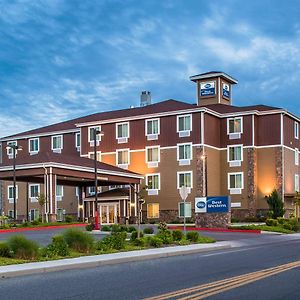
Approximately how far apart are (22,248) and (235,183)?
42.8 m

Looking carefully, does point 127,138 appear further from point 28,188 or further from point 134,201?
point 28,188

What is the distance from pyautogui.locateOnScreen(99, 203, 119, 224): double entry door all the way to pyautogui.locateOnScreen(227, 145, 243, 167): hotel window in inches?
499

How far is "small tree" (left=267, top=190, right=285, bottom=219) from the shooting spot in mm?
54500

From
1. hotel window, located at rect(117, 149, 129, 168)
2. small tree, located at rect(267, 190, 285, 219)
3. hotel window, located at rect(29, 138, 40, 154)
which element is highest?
hotel window, located at rect(29, 138, 40, 154)

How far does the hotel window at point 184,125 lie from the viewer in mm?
57750

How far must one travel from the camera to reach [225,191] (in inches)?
2344

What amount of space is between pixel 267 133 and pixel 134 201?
1529 cm

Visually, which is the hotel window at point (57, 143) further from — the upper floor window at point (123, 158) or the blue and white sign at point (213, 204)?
the blue and white sign at point (213, 204)

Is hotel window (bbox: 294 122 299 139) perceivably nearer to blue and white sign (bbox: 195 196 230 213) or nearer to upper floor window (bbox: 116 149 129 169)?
upper floor window (bbox: 116 149 129 169)

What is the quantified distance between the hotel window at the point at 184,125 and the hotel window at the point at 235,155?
510 centimetres

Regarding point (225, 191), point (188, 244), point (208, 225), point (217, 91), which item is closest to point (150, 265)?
point (188, 244)

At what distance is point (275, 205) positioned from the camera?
54.9 metres

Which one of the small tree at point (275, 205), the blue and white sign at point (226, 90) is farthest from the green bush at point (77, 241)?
the blue and white sign at point (226, 90)

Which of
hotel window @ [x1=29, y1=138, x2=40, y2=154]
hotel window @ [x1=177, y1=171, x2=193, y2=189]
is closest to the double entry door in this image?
hotel window @ [x1=177, y1=171, x2=193, y2=189]
